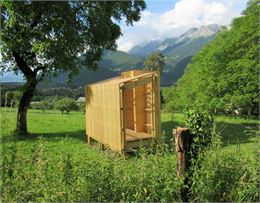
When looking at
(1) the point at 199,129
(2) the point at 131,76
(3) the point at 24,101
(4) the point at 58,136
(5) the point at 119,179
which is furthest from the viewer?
(4) the point at 58,136

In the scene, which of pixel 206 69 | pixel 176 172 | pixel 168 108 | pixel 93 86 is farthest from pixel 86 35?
pixel 168 108

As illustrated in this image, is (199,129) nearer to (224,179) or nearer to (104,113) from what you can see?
(224,179)

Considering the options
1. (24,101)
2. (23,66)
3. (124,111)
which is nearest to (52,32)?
(23,66)

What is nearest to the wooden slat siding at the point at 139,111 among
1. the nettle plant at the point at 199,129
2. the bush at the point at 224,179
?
the nettle plant at the point at 199,129

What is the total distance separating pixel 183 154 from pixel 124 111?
22.2ft

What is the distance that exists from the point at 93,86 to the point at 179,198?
1073cm

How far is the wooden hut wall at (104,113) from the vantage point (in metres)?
12.9

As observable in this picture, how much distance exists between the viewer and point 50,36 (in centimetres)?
1631

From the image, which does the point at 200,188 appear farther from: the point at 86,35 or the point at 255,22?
the point at 255,22

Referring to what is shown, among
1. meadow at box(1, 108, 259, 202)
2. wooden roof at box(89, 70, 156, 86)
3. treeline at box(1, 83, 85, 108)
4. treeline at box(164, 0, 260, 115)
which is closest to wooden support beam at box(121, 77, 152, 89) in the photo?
wooden roof at box(89, 70, 156, 86)

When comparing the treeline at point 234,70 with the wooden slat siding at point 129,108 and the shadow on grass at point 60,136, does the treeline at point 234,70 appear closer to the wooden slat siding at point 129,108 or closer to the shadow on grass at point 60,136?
the wooden slat siding at point 129,108

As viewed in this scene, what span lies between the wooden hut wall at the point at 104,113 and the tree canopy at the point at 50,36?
1894mm

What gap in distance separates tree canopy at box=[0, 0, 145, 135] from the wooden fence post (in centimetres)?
1026

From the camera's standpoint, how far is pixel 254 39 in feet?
76.4
